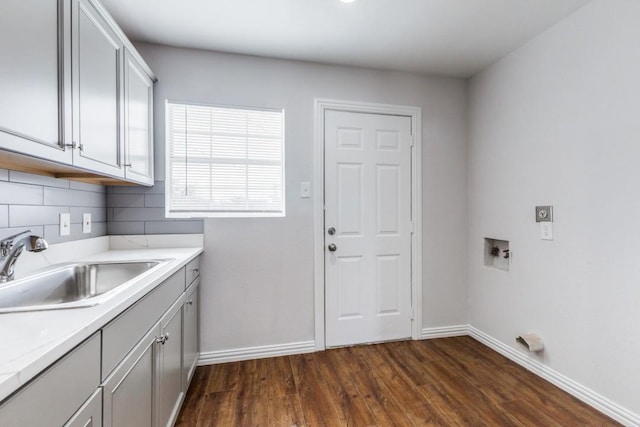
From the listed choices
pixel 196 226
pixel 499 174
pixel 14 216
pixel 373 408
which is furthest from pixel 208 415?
pixel 499 174

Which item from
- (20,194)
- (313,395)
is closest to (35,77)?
Answer: (20,194)

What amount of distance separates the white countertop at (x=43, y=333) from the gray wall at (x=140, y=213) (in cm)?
121

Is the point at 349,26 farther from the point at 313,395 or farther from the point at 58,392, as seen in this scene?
the point at 313,395

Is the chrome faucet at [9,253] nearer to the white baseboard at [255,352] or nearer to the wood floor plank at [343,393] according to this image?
the white baseboard at [255,352]

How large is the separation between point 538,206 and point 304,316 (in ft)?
6.41

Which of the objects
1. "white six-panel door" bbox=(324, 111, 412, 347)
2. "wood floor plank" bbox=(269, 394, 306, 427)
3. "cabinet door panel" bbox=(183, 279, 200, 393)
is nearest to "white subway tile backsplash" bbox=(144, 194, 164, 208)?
"cabinet door panel" bbox=(183, 279, 200, 393)

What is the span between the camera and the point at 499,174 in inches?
97.3

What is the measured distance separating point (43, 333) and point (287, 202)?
1808 mm

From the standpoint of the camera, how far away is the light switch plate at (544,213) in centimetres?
204

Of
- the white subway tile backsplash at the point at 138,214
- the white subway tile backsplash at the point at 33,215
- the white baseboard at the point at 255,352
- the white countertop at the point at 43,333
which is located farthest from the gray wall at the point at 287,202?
the white countertop at the point at 43,333

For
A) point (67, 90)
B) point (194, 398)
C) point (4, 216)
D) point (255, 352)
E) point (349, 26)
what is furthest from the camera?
point (255, 352)

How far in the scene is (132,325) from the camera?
105cm

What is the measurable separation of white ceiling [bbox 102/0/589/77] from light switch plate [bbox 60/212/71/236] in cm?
129

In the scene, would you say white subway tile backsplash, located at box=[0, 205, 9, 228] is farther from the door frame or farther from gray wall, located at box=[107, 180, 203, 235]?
the door frame
